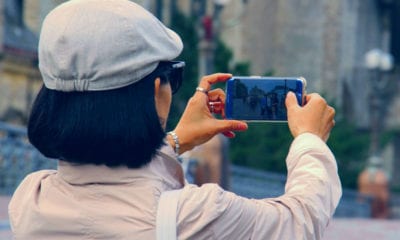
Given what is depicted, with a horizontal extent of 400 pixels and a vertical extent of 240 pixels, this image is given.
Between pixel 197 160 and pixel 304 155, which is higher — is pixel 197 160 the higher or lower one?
the lower one

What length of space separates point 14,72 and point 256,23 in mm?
15994

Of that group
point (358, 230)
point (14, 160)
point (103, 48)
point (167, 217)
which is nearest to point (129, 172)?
point (167, 217)

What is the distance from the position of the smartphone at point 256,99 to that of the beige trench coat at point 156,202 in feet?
0.55

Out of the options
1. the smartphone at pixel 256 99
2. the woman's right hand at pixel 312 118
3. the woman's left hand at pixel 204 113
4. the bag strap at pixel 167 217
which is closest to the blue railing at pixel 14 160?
the woman's left hand at pixel 204 113

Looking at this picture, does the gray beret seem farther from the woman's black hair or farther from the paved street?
the paved street

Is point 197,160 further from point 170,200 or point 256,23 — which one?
point 256,23

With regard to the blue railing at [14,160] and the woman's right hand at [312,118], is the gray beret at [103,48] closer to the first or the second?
the woman's right hand at [312,118]

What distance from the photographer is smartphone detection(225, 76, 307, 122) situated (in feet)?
10.3

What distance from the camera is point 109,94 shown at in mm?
2883

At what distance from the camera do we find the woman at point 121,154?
2820 millimetres

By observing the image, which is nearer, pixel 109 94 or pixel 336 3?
pixel 109 94

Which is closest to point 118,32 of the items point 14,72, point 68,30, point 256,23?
point 68,30

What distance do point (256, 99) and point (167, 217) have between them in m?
0.50

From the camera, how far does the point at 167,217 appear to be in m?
→ 2.79
